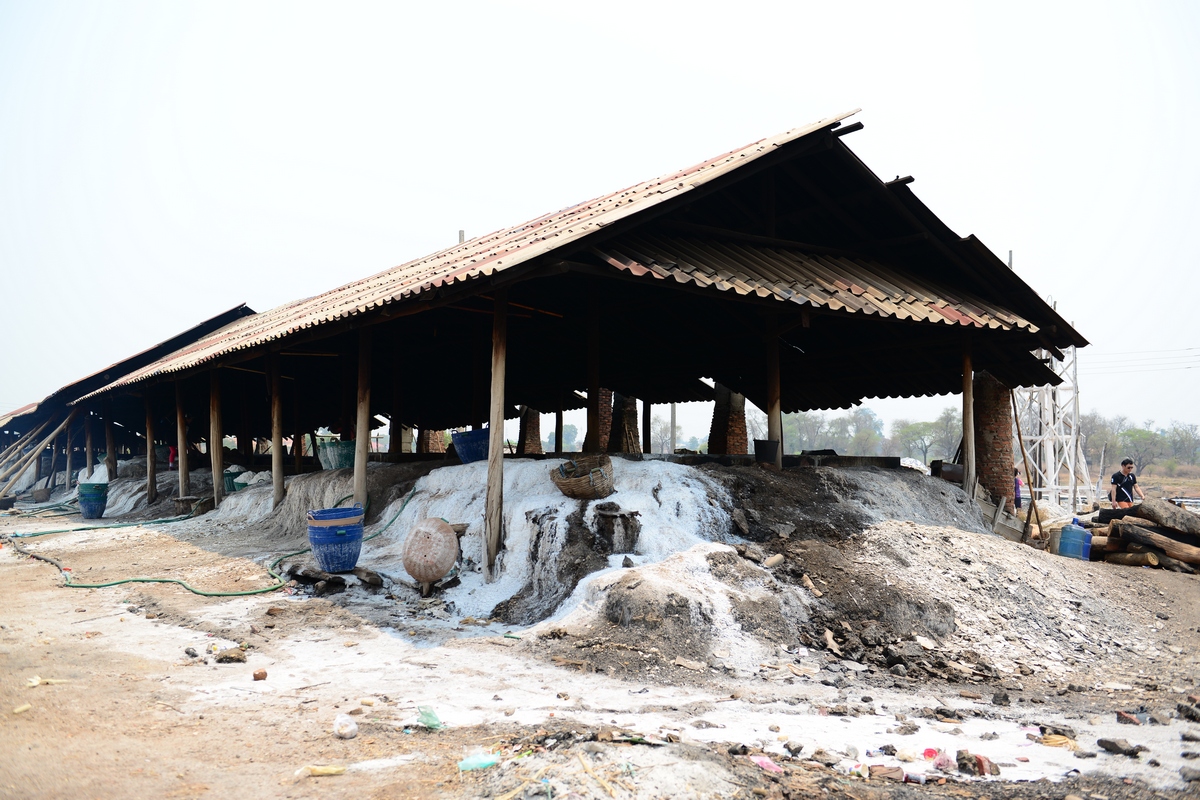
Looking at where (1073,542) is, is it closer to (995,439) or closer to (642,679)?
(995,439)

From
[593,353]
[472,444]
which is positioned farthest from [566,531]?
[472,444]

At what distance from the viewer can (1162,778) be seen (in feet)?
11.4

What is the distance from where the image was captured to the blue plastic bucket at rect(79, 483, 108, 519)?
1664 centimetres

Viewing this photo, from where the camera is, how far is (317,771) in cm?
339

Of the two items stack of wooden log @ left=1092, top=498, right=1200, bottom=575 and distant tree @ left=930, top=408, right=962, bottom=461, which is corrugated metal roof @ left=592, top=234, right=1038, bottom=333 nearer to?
stack of wooden log @ left=1092, top=498, right=1200, bottom=575

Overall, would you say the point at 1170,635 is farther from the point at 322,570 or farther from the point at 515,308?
the point at 322,570

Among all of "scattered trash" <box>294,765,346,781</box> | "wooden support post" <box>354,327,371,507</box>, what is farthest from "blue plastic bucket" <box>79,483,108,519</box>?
"scattered trash" <box>294,765,346,781</box>

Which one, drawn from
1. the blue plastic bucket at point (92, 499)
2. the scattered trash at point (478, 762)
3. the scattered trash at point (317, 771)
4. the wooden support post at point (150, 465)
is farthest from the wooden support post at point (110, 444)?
the scattered trash at point (478, 762)

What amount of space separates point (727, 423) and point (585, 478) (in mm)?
7590

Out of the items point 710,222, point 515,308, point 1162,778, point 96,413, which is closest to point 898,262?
point 710,222

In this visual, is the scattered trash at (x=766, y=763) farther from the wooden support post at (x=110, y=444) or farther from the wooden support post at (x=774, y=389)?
the wooden support post at (x=110, y=444)

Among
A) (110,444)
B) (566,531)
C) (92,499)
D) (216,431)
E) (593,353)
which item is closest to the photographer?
(566,531)

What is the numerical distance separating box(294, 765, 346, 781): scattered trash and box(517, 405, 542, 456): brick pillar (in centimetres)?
1521

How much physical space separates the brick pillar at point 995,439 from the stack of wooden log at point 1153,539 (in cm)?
203
